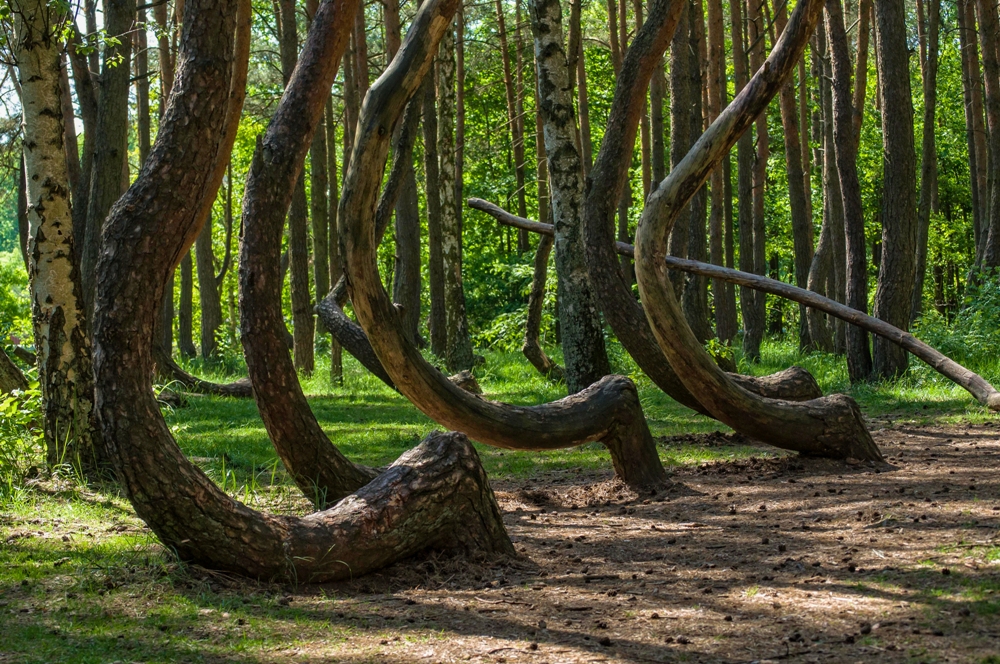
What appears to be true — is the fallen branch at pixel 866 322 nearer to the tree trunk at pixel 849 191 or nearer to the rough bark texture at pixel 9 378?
the tree trunk at pixel 849 191

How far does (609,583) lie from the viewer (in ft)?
15.6

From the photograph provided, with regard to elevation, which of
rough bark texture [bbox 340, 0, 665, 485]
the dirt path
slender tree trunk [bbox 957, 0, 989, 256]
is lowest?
the dirt path

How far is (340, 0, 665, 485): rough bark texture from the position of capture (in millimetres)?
5785

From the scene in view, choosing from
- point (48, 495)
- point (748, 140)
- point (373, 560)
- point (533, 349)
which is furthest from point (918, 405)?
point (748, 140)

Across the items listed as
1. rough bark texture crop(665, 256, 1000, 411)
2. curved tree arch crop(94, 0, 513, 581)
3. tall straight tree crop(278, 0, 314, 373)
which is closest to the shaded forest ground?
curved tree arch crop(94, 0, 513, 581)

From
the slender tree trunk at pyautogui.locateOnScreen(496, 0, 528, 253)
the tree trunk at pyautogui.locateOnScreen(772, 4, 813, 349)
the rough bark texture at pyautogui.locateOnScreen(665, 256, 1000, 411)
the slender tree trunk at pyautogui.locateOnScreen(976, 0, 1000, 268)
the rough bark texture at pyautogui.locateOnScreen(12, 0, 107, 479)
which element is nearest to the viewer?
the rough bark texture at pyautogui.locateOnScreen(12, 0, 107, 479)

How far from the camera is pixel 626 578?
484 centimetres

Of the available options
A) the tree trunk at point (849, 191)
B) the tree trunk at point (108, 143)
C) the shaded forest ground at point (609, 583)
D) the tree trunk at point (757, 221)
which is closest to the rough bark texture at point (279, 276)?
the shaded forest ground at point (609, 583)

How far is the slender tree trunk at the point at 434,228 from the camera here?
16.5 meters

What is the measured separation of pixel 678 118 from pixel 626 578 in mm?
10487

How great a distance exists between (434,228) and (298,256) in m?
2.99

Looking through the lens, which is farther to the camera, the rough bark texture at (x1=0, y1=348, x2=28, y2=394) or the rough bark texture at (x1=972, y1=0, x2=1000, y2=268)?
the rough bark texture at (x1=972, y1=0, x2=1000, y2=268)

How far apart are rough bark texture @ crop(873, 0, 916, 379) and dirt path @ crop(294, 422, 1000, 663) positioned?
16.9ft

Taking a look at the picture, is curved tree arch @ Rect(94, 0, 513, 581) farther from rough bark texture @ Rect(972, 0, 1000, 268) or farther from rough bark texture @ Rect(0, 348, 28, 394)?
rough bark texture @ Rect(972, 0, 1000, 268)
